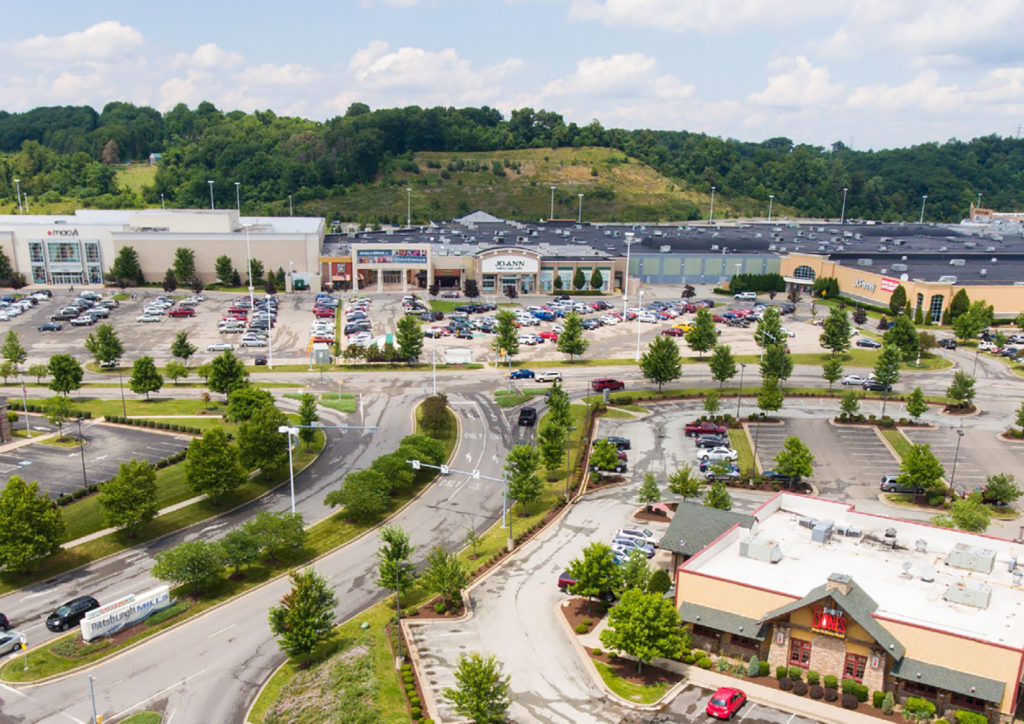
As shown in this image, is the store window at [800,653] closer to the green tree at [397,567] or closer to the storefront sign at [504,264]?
the green tree at [397,567]

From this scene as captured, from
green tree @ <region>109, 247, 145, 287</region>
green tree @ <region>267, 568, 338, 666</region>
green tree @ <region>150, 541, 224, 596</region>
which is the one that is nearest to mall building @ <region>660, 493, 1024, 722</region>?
green tree @ <region>267, 568, 338, 666</region>

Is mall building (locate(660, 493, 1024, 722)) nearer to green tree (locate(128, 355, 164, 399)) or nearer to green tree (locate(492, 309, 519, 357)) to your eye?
green tree (locate(492, 309, 519, 357))

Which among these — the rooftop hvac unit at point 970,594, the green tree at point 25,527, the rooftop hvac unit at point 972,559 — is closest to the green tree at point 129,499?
the green tree at point 25,527

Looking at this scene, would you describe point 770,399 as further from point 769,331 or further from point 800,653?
point 800,653

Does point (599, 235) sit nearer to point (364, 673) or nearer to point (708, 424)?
point (708, 424)

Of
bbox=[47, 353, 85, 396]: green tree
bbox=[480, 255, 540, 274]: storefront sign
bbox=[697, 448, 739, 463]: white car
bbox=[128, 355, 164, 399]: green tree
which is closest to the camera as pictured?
bbox=[697, 448, 739, 463]: white car

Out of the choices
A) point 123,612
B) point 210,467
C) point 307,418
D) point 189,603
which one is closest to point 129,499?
point 210,467
